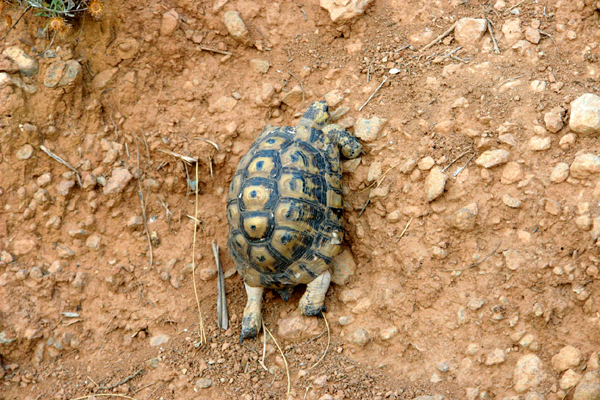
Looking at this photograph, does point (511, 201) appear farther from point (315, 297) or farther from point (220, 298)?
point (220, 298)

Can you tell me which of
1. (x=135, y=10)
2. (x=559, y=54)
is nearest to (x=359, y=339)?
(x=559, y=54)

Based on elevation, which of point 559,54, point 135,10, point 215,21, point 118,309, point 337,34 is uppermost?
point 135,10

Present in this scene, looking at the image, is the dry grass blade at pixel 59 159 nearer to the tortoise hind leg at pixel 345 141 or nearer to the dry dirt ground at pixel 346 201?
the dry dirt ground at pixel 346 201

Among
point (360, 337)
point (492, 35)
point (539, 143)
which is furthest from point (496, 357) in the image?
point (492, 35)

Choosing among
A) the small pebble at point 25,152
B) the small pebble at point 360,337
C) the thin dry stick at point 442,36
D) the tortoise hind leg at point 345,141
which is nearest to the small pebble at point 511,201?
the tortoise hind leg at point 345,141

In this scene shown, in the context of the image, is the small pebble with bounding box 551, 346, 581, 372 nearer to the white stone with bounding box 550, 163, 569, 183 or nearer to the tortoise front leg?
the white stone with bounding box 550, 163, 569, 183

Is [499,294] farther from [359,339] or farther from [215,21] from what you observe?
[215,21]
